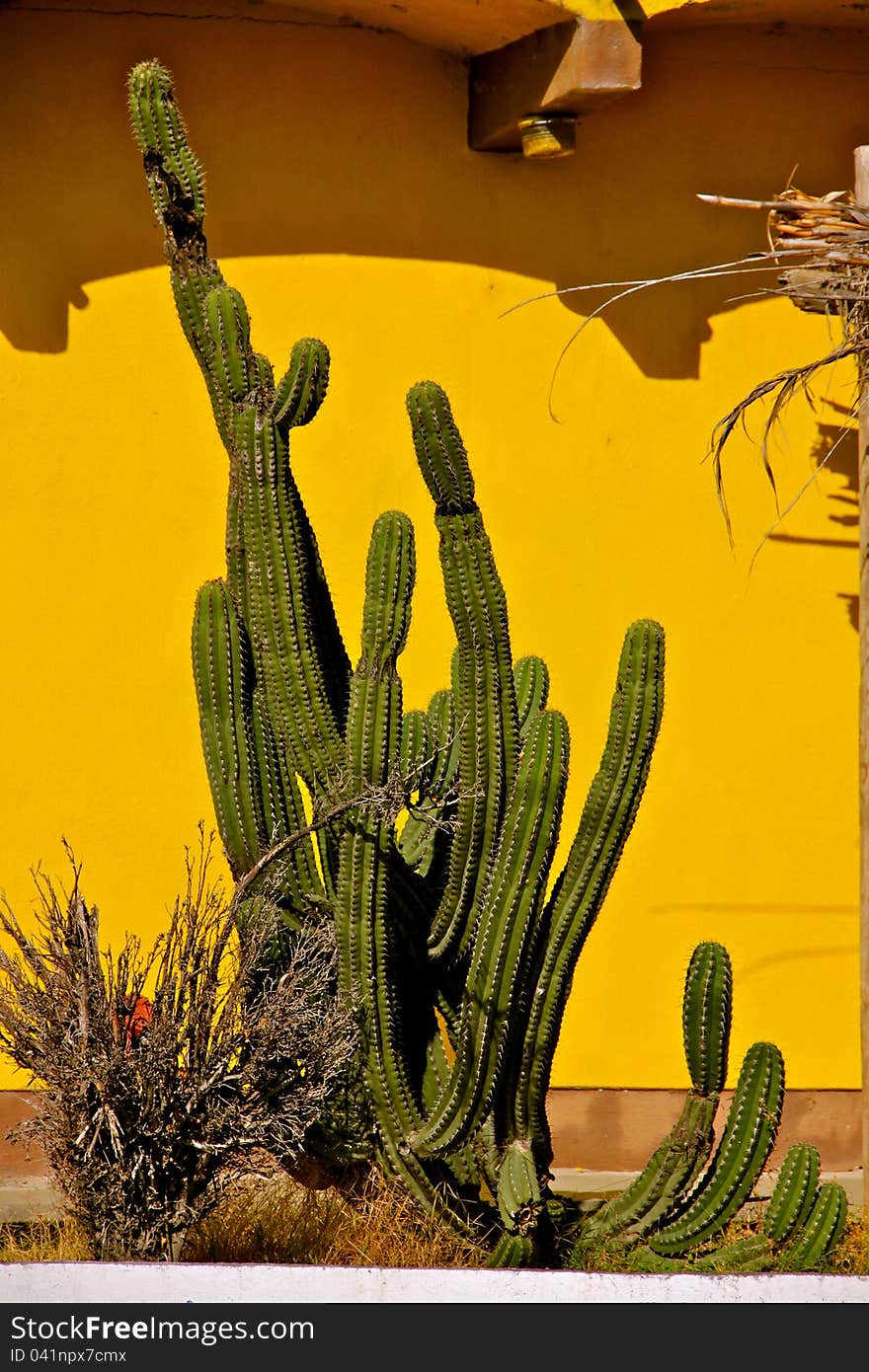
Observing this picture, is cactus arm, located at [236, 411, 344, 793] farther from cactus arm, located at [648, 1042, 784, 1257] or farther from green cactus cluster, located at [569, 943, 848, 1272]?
cactus arm, located at [648, 1042, 784, 1257]

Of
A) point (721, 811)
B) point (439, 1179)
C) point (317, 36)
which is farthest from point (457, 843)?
point (317, 36)

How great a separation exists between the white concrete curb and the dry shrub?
38 centimetres

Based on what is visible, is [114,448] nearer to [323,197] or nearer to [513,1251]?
[323,197]

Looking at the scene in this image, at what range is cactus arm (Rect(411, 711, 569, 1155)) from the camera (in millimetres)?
5410

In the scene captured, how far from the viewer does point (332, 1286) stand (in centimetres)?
492

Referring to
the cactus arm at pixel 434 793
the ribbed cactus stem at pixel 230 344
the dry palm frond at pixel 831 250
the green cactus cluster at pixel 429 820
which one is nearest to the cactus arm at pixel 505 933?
the green cactus cluster at pixel 429 820

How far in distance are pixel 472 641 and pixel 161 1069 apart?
1.52m

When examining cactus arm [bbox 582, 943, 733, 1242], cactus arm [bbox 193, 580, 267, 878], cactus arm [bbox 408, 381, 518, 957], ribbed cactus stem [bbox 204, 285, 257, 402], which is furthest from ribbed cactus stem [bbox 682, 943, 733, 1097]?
ribbed cactus stem [bbox 204, 285, 257, 402]

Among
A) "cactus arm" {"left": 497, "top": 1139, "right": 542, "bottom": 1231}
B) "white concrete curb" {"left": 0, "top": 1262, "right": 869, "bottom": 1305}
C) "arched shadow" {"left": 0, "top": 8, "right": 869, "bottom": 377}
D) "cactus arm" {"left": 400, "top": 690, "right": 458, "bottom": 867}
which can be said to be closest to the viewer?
"white concrete curb" {"left": 0, "top": 1262, "right": 869, "bottom": 1305}

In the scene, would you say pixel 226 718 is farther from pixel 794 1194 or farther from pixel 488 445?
pixel 488 445

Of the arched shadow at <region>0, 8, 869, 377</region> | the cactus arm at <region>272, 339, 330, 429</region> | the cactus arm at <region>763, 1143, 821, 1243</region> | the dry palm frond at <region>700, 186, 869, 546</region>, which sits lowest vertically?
the cactus arm at <region>763, 1143, 821, 1243</region>

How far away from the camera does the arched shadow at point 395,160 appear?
712cm

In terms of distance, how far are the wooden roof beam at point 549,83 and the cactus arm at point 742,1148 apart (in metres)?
3.56
